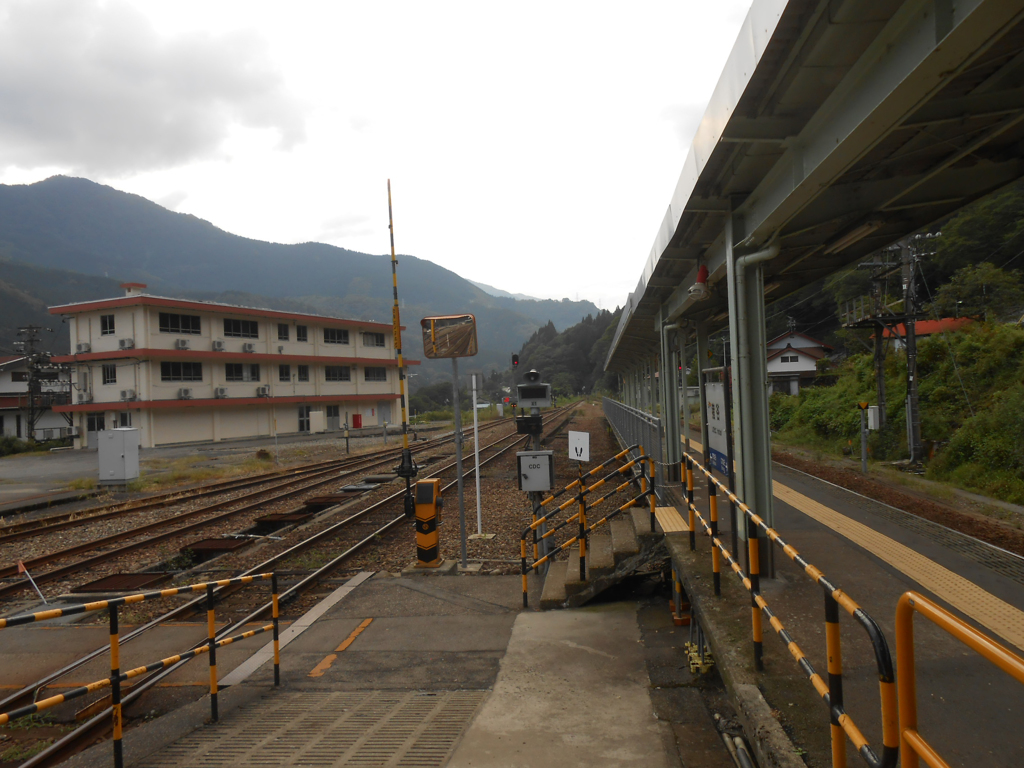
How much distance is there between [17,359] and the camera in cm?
5269

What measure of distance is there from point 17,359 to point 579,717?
64825 mm

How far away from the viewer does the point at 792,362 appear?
1788 inches

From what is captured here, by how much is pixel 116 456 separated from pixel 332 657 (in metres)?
15.2

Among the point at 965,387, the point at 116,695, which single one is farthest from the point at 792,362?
the point at 116,695

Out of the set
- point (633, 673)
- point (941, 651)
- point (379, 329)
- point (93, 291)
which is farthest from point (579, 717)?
point (93, 291)

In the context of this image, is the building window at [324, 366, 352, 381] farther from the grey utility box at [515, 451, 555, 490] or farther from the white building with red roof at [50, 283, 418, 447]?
the grey utility box at [515, 451, 555, 490]

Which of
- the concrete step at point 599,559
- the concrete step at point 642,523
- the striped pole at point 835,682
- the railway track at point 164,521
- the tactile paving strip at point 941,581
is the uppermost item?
the striped pole at point 835,682

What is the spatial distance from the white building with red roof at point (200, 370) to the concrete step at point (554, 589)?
106 ft

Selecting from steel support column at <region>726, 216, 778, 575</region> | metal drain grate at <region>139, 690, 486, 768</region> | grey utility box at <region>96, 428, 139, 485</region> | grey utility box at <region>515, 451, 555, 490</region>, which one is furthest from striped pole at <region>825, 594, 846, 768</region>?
grey utility box at <region>96, 428, 139, 485</region>

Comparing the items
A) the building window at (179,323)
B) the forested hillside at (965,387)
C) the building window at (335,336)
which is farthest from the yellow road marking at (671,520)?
the building window at (335,336)

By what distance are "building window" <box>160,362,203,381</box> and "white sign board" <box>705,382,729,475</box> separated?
35381mm

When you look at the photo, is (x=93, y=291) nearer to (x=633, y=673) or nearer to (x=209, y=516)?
(x=209, y=516)

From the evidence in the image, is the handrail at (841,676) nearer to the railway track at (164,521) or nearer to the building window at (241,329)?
the railway track at (164,521)

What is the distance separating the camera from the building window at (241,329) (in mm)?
38125
